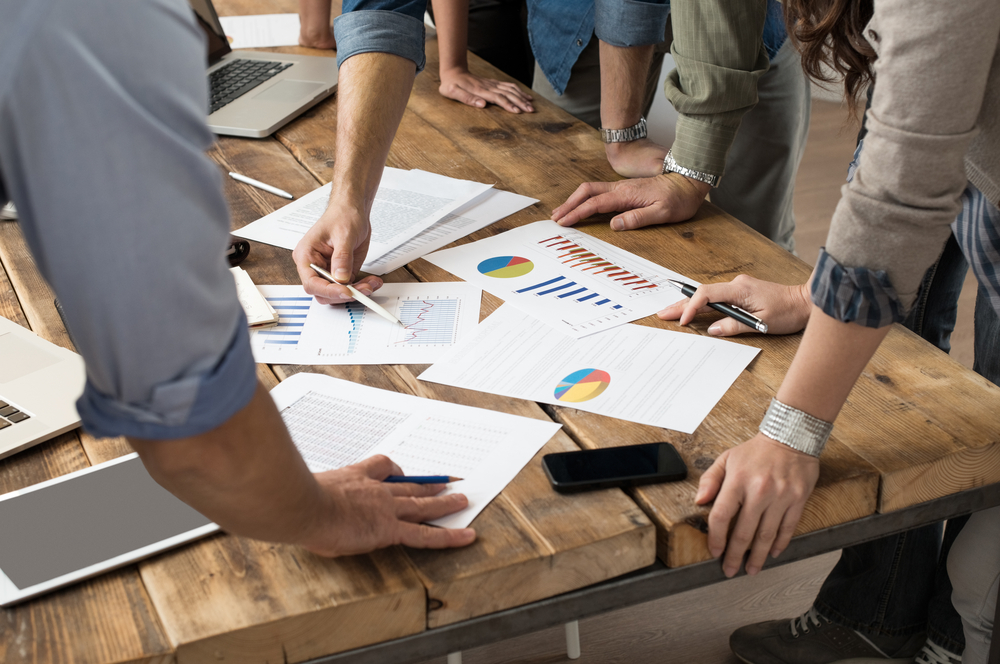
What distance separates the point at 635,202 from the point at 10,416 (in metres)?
0.94

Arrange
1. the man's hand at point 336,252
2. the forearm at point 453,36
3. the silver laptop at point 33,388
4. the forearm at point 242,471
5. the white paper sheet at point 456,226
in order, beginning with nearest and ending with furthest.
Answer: the forearm at point 242,471
the silver laptop at point 33,388
the man's hand at point 336,252
the white paper sheet at point 456,226
the forearm at point 453,36

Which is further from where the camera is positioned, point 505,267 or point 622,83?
point 622,83

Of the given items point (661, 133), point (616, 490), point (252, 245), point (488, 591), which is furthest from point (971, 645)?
point (661, 133)

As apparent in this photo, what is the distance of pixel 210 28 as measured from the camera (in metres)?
2.07

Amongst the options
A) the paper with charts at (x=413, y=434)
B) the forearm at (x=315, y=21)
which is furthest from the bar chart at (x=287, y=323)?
the forearm at (x=315, y=21)

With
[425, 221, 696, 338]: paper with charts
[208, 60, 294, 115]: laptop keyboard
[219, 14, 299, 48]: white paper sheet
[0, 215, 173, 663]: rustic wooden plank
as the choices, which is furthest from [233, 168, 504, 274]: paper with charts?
[219, 14, 299, 48]: white paper sheet

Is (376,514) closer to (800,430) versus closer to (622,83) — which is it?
(800,430)

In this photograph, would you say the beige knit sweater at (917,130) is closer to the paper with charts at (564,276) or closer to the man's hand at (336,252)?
the paper with charts at (564,276)

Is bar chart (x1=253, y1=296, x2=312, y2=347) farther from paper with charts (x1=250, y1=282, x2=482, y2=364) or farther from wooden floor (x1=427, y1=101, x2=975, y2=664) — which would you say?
wooden floor (x1=427, y1=101, x2=975, y2=664)

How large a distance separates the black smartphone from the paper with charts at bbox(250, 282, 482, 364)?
27 cm

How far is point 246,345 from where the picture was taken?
504mm

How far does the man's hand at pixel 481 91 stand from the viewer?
1.88 m

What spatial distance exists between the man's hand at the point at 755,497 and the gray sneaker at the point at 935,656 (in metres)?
0.72

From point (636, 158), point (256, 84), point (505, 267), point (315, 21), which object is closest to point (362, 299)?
point (505, 267)
